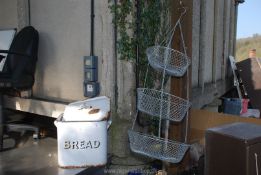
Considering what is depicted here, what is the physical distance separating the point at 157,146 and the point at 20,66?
6.29ft

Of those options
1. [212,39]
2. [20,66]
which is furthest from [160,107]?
[212,39]

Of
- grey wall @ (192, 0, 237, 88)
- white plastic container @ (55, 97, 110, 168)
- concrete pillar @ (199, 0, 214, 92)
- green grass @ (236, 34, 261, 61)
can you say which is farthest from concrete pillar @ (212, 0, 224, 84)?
green grass @ (236, 34, 261, 61)

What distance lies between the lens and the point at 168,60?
2906mm

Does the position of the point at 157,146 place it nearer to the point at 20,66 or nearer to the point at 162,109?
the point at 162,109

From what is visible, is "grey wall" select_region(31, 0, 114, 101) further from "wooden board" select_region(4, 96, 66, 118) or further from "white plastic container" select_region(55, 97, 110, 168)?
"white plastic container" select_region(55, 97, 110, 168)

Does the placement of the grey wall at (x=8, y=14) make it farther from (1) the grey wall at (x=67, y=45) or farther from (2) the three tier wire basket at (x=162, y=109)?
(2) the three tier wire basket at (x=162, y=109)

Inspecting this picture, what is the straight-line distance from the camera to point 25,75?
3867 millimetres

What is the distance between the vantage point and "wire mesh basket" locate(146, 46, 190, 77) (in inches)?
109

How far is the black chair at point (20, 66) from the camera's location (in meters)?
3.66

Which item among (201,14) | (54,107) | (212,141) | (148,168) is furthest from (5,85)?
(201,14)

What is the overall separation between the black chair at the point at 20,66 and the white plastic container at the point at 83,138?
1001 mm

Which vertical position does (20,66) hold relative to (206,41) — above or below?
below

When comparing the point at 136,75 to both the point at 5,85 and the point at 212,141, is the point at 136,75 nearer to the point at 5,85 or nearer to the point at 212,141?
the point at 212,141

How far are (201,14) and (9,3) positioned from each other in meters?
2.70
